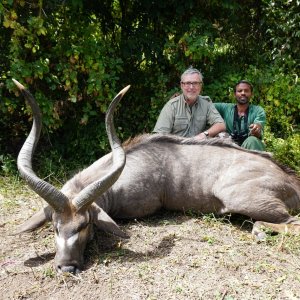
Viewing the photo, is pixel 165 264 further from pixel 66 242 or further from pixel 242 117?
pixel 242 117

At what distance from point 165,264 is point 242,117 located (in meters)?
3.00

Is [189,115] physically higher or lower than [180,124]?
higher

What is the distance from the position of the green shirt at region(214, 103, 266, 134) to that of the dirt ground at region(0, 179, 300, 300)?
174cm

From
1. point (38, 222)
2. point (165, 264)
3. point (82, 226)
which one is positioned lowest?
point (165, 264)

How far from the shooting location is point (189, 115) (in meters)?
6.13

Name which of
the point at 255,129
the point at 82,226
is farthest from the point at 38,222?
the point at 255,129

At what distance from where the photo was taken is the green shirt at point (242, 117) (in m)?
6.34

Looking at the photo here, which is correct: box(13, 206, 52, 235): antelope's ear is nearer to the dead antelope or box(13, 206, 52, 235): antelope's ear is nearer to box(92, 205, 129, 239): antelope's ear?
the dead antelope

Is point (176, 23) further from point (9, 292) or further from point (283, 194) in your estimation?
point (9, 292)

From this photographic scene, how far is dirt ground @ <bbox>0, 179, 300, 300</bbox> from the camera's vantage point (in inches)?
143

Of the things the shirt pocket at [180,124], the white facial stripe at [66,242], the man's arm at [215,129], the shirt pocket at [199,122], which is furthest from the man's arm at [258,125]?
the white facial stripe at [66,242]

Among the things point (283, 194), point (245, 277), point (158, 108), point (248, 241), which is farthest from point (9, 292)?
point (158, 108)

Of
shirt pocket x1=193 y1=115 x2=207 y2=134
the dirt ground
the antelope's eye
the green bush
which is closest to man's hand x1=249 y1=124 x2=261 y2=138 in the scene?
shirt pocket x1=193 y1=115 x2=207 y2=134

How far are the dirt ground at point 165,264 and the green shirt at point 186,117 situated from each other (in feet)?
4.94
